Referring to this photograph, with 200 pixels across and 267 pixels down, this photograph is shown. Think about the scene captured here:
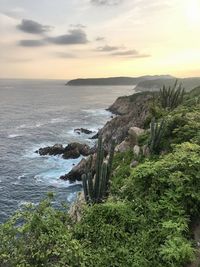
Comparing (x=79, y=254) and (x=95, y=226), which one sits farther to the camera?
(x=95, y=226)

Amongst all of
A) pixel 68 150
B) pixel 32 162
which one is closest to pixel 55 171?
pixel 32 162

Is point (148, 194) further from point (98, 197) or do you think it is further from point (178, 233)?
point (98, 197)

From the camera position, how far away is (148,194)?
12.6 meters

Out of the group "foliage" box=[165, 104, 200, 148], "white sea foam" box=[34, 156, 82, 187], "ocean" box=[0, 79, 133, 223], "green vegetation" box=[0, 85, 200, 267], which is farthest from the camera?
"white sea foam" box=[34, 156, 82, 187]

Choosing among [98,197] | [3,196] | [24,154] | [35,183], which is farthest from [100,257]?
[24,154]

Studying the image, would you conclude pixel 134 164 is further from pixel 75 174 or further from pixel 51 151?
pixel 51 151

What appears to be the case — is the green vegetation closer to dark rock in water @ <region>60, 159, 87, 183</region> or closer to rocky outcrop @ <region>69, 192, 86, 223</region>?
rocky outcrop @ <region>69, 192, 86, 223</region>

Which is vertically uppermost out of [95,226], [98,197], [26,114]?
[95,226]

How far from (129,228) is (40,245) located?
3120mm

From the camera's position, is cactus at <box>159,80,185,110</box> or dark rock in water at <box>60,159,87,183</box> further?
dark rock in water at <box>60,159,87,183</box>

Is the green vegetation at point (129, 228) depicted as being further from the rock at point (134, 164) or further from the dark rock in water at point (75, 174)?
the dark rock in water at point (75, 174)

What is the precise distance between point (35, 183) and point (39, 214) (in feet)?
93.1

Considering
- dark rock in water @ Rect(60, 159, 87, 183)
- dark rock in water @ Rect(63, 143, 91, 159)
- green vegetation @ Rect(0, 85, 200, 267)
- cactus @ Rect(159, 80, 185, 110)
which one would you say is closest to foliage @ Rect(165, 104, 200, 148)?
green vegetation @ Rect(0, 85, 200, 267)

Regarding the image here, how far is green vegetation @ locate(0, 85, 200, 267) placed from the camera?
975cm
